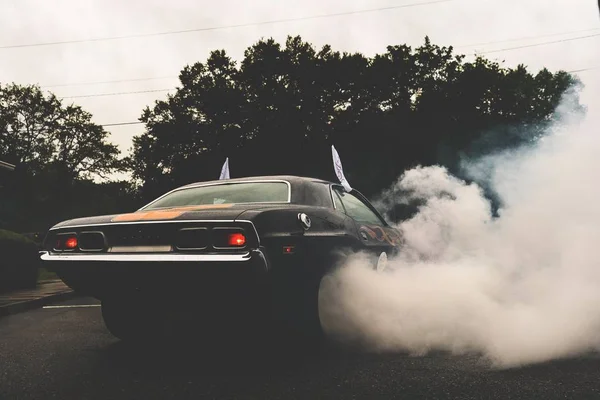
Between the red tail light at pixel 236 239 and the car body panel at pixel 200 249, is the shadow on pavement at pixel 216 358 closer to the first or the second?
the car body panel at pixel 200 249

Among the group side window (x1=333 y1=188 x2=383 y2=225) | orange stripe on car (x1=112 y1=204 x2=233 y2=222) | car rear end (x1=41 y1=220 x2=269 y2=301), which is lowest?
car rear end (x1=41 y1=220 x2=269 y2=301)

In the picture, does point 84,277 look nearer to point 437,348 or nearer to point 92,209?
point 437,348

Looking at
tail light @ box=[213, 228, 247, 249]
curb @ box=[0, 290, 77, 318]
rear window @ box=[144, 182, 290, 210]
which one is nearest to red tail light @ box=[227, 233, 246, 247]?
tail light @ box=[213, 228, 247, 249]

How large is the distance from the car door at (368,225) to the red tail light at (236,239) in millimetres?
1323

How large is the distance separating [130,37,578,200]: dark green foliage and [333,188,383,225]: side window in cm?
2429

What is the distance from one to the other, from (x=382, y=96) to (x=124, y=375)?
99.2ft

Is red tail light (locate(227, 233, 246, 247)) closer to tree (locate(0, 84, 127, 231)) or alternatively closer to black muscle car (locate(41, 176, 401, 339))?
black muscle car (locate(41, 176, 401, 339))

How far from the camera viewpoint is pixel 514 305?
433 cm

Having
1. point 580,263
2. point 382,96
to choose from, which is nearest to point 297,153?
point 382,96

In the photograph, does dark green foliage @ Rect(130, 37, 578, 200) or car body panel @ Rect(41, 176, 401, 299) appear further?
dark green foliage @ Rect(130, 37, 578, 200)

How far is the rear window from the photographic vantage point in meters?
4.17

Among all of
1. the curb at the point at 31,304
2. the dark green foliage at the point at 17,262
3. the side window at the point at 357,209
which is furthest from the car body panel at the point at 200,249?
the dark green foliage at the point at 17,262

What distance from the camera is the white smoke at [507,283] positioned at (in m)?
3.88

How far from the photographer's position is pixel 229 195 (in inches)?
170
